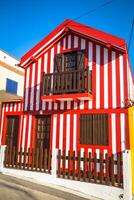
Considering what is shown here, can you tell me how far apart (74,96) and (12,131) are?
4.67m

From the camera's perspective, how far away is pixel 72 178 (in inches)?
315

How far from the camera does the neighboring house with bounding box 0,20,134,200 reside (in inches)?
364

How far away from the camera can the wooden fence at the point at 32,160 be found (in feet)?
28.5

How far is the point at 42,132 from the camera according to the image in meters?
11.0

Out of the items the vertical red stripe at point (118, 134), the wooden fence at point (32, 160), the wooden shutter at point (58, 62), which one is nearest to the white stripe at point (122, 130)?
the vertical red stripe at point (118, 134)

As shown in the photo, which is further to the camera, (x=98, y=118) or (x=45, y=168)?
(x=98, y=118)

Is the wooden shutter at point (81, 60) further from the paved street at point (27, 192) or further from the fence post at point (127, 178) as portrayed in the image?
the paved street at point (27, 192)

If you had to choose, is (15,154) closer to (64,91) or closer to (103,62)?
(64,91)

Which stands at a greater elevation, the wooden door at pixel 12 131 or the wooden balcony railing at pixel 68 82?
the wooden balcony railing at pixel 68 82

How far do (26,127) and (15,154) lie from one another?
201 cm

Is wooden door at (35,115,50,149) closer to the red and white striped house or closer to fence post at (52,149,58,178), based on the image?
the red and white striped house

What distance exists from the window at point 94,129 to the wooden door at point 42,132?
2056 mm

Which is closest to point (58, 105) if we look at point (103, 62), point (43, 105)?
point (43, 105)

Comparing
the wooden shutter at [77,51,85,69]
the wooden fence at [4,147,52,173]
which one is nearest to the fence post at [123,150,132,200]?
the wooden fence at [4,147,52,173]
